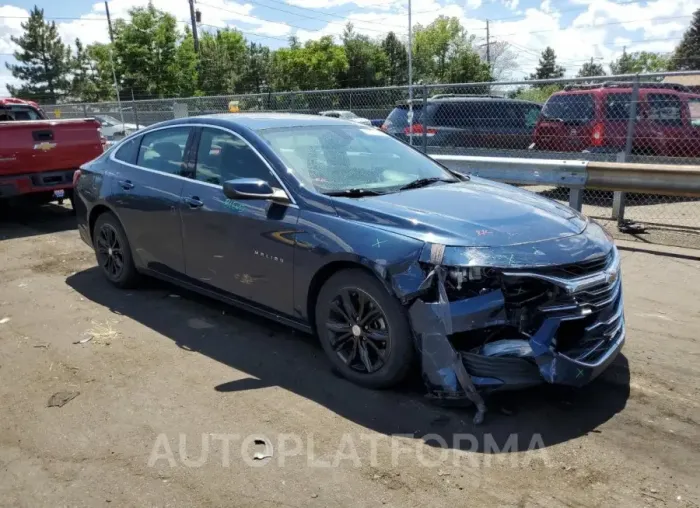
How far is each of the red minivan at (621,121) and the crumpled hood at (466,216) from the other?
18.9 feet

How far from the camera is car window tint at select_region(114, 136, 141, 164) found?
18.1ft

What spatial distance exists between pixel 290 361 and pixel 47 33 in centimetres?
7596

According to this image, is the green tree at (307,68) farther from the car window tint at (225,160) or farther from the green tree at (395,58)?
the car window tint at (225,160)

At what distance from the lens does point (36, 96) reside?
2425 inches

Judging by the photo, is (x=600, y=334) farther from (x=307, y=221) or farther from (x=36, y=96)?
(x=36, y=96)

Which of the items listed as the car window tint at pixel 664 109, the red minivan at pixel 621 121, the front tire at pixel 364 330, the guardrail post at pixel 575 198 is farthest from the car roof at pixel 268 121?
the car window tint at pixel 664 109

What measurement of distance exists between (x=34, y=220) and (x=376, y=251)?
8029mm

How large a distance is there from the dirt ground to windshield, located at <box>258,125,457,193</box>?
1.25 meters

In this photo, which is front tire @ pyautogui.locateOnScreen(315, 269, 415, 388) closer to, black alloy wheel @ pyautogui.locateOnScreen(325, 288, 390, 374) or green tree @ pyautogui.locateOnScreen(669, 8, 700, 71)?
black alloy wheel @ pyautogui.locateOnScreen(325, 288, 390, 374)

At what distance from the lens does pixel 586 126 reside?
995 centimetres

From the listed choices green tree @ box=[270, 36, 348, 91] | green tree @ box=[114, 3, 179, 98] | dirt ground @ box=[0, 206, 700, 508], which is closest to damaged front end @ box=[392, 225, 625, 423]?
dirt ground @ box=[0, 206, 700, 508]

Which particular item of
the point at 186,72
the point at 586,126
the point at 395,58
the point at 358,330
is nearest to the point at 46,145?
the point at 358,330

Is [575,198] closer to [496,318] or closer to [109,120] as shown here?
[496,318]

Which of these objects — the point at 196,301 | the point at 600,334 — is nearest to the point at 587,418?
the point at 600,334
